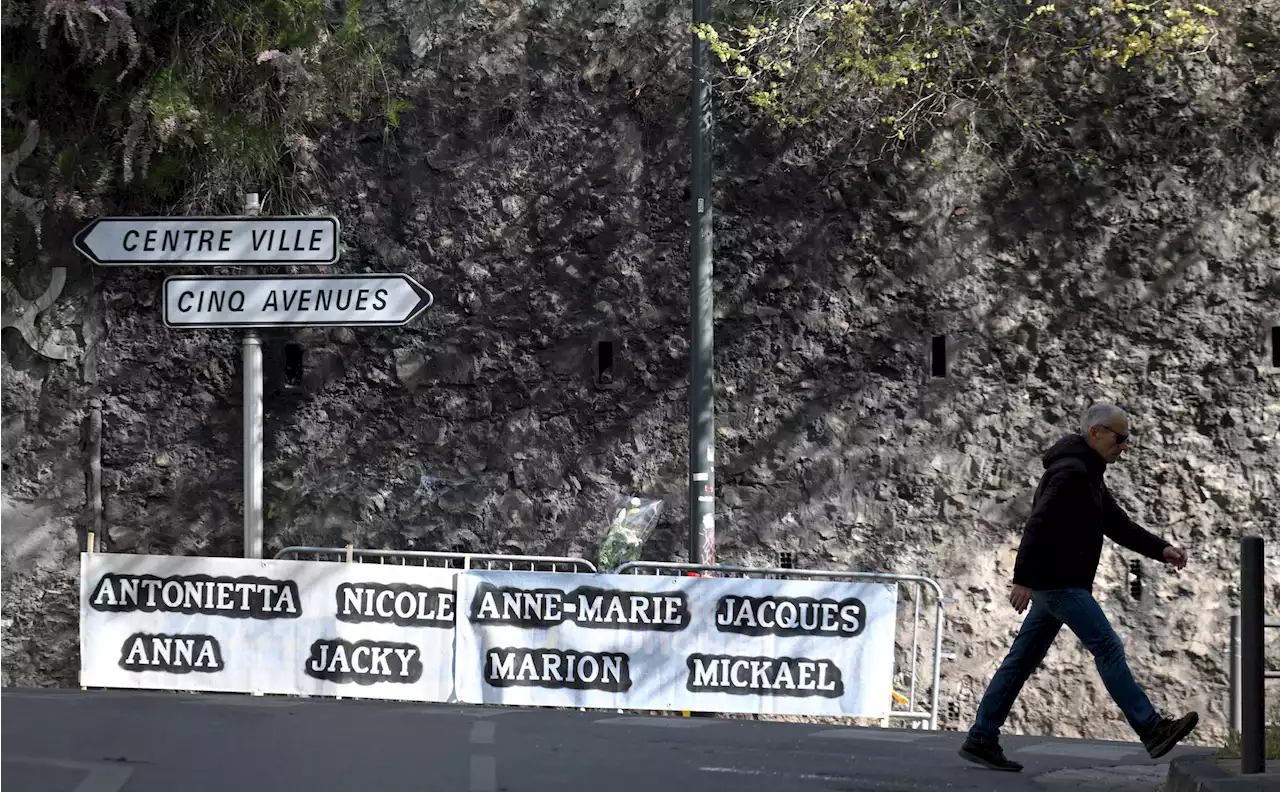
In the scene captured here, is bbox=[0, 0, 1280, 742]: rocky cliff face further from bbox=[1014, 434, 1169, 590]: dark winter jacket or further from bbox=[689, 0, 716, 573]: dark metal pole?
bbox=[1014, 434, 1169, 590]: dark winter jacket

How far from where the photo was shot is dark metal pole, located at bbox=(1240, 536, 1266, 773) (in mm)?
5293

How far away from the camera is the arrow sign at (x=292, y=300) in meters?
9.35

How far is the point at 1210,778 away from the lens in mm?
5277

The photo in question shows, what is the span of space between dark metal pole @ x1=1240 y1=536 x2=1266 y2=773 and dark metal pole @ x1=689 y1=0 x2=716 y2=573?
15.0 ft

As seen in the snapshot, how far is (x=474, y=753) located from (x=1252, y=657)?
329 cm

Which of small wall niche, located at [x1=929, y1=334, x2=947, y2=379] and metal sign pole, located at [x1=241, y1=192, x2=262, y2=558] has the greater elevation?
small wall niche, located at [x1=929, y1=334, x2=947, y2=379]

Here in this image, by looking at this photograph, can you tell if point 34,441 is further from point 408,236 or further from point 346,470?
point 408,236

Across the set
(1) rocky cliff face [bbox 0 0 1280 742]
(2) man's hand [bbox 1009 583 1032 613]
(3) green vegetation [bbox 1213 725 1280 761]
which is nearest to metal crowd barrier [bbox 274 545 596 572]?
(1) rocky cliff face [bbox 0 0 1280 742]

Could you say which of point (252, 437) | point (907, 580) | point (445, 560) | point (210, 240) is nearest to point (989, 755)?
point (907, 580)

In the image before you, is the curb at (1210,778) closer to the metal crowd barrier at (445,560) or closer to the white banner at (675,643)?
the white banner at (675,643)

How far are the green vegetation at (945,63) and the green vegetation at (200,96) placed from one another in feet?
9.05

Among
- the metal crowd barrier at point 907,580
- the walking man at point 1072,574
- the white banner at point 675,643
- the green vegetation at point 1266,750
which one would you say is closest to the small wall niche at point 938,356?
the metal crowd barrier at point 907,580

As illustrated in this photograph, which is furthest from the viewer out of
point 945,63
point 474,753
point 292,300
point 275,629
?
point 945,63

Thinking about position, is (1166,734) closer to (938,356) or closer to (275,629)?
(938,356)
